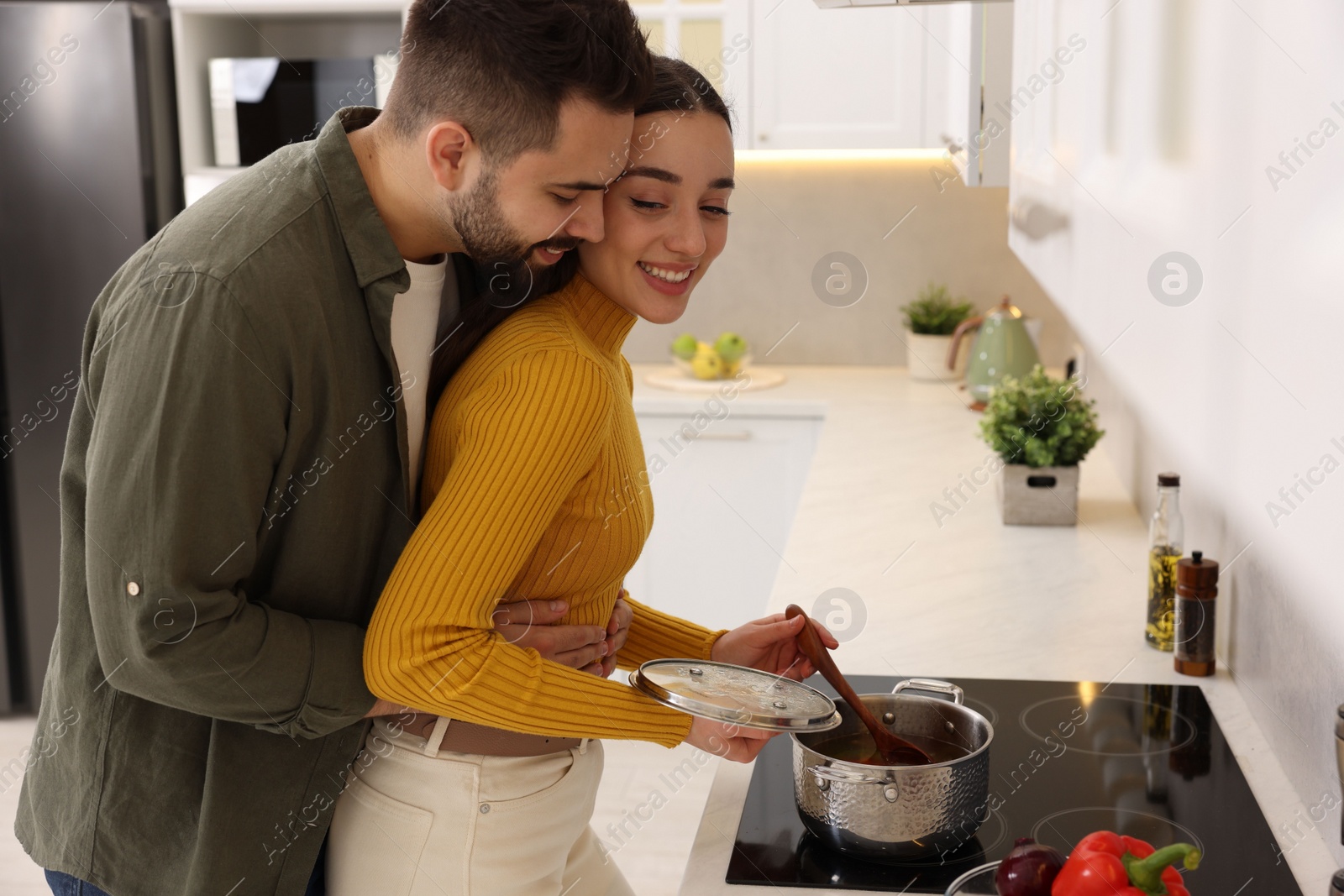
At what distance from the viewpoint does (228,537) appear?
0.89 metres

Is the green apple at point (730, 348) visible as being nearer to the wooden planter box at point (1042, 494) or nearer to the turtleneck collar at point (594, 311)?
the wooden planter box at point (1042, 494)

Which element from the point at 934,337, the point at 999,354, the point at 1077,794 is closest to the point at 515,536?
the point at 1077,794

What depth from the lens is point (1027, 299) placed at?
12.2 ft

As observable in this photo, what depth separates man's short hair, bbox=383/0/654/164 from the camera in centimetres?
95

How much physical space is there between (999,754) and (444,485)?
69 centimetres

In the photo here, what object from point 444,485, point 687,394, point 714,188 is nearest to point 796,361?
point 687,394

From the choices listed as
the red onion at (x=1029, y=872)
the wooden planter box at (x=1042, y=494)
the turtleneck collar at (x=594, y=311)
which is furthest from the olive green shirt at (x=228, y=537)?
the wooden planter box at (x=1042, y=494)

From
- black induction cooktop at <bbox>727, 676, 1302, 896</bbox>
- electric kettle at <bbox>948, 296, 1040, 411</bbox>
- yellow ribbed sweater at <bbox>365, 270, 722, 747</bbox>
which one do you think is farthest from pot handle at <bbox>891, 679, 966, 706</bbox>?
electric kettle at <bbox>948, 296, 1040, 411</bbox>

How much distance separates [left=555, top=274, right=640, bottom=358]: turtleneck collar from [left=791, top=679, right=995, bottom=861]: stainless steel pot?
41cm

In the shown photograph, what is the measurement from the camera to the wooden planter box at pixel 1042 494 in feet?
7.14

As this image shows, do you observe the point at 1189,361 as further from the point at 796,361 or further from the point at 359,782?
the point at 796,361

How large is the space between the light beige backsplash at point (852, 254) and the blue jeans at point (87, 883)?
9.34ft

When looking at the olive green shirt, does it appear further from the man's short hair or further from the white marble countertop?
the white marble countertop

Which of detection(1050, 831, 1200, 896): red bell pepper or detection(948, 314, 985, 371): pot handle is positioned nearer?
detection(1050, 831, 1200, 896): red bell pepper
